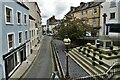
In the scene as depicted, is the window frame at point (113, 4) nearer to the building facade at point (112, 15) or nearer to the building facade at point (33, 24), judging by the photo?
the building facade at point (112, 15)

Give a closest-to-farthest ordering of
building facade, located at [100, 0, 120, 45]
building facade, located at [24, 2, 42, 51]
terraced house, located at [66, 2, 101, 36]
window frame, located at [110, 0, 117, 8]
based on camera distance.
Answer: building facade, located at [100, 0, 120, 45]
window frame, located at [110, 0, 117, 8]
building facade, located at [24, 2, 42, 51]
terraced house, located at [66, 2, 101, 36]

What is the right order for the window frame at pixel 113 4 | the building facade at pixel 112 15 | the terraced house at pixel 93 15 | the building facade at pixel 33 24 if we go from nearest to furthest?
the building facade at pixel 112 15 < the window frame at pixel 113 4 < the building facade at pixel 33 24 < the terraced house at pixel 93 15

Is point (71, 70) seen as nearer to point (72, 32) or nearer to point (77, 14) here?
point (72, 32)

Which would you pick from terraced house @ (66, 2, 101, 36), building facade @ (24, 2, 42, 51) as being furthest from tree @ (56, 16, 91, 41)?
terraced house @ (66, 2, 101, 36)

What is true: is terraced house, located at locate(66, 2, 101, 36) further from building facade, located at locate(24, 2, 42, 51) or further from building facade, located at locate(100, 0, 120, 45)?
building facade, located at locate(24, 2, 42, 51)

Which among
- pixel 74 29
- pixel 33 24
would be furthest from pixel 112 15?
pixel 33 24

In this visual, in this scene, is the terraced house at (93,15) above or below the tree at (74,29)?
above

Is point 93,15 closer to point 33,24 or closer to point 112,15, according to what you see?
point 112,15

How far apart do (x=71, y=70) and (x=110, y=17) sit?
66.8 feet

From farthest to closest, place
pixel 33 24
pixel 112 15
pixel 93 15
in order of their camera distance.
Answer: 1. pixel 93 15
2. pixel 33 24
3. pixel 112 15

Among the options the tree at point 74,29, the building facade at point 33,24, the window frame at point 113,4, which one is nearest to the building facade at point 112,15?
the window frame at point 113,4

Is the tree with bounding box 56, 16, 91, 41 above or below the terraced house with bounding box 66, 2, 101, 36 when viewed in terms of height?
below

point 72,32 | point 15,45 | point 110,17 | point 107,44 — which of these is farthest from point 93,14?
point 15,45

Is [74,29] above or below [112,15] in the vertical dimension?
below
